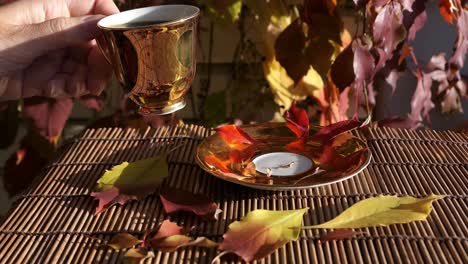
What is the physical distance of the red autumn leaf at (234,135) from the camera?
2.80 ft

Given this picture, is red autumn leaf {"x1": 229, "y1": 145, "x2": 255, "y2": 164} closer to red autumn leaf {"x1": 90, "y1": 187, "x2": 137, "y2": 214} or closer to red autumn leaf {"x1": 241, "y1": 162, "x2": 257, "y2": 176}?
red autumn leaf {"x1": 241, "y1": 162, "x2": 257, "y2": 176}

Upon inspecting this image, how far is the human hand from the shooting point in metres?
0.99

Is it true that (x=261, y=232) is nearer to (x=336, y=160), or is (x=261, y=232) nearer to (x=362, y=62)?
(x=336, y=160)

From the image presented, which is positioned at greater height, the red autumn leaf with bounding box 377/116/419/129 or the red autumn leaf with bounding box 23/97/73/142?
the red autumn leaf with bounding box 377/116/419/129

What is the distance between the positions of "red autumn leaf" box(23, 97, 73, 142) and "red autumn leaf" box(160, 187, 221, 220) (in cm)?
77

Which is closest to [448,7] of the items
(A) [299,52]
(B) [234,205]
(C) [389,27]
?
(C) [389,27]

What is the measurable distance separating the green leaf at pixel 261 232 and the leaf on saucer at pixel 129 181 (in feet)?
0.55

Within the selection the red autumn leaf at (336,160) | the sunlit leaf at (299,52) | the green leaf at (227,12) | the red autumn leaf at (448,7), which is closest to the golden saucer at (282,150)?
the red autumn leaf at (336,160)

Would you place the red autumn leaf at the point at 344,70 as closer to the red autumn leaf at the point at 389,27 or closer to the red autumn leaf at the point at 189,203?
the red autumn leaf at the point at 389,27

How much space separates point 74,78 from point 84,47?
0.08 metres

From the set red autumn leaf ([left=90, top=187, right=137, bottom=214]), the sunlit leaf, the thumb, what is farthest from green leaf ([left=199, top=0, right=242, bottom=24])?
red autumn leaf ([left=90, top=187, right=137, bottom=214])

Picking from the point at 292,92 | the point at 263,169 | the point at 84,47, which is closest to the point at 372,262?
the point at 263,169

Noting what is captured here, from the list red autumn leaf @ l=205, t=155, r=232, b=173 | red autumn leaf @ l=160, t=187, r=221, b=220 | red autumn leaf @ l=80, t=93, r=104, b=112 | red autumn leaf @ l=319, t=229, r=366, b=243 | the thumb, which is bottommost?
red autumn leaf @ l=80, t=93, r=104, b=112

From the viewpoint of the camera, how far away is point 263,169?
0.80m
